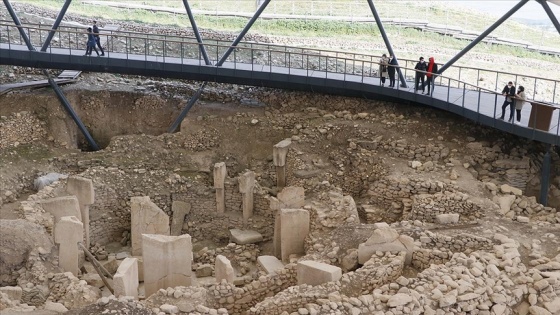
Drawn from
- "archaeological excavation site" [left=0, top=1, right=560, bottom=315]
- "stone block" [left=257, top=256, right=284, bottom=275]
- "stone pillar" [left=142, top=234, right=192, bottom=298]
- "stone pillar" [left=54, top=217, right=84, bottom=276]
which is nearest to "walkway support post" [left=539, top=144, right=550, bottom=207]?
"archaeological excavation site" [left=0, top=1, right=560, bottom=315]

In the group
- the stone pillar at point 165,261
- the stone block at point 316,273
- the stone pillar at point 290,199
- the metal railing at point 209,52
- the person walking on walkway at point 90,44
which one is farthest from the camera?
the metal railing at point 209,52

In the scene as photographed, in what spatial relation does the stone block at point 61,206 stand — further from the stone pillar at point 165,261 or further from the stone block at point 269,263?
the stone block at point 269,263

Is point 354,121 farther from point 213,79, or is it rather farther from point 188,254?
point 188,254

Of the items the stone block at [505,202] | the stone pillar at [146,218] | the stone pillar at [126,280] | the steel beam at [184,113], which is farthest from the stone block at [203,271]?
the stone block at [505,202]

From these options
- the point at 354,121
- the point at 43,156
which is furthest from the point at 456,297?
the point at 43,156

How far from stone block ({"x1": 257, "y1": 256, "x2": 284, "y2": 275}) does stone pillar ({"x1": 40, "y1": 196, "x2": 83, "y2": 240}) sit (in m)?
3.95

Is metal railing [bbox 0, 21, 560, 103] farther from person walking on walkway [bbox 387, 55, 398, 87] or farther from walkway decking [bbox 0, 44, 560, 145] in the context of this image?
person walking on walkway [bbox 387, 55, 398, 87]

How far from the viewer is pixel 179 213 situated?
21312mm

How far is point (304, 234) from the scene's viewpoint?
18.5 m

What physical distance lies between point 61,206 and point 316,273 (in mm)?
6367

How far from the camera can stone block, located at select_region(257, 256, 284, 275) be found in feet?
59.7

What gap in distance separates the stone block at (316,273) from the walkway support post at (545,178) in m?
6.46

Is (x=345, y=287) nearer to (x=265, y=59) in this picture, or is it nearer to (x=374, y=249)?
(x=374, y=249)

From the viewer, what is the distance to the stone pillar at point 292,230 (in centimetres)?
1841
